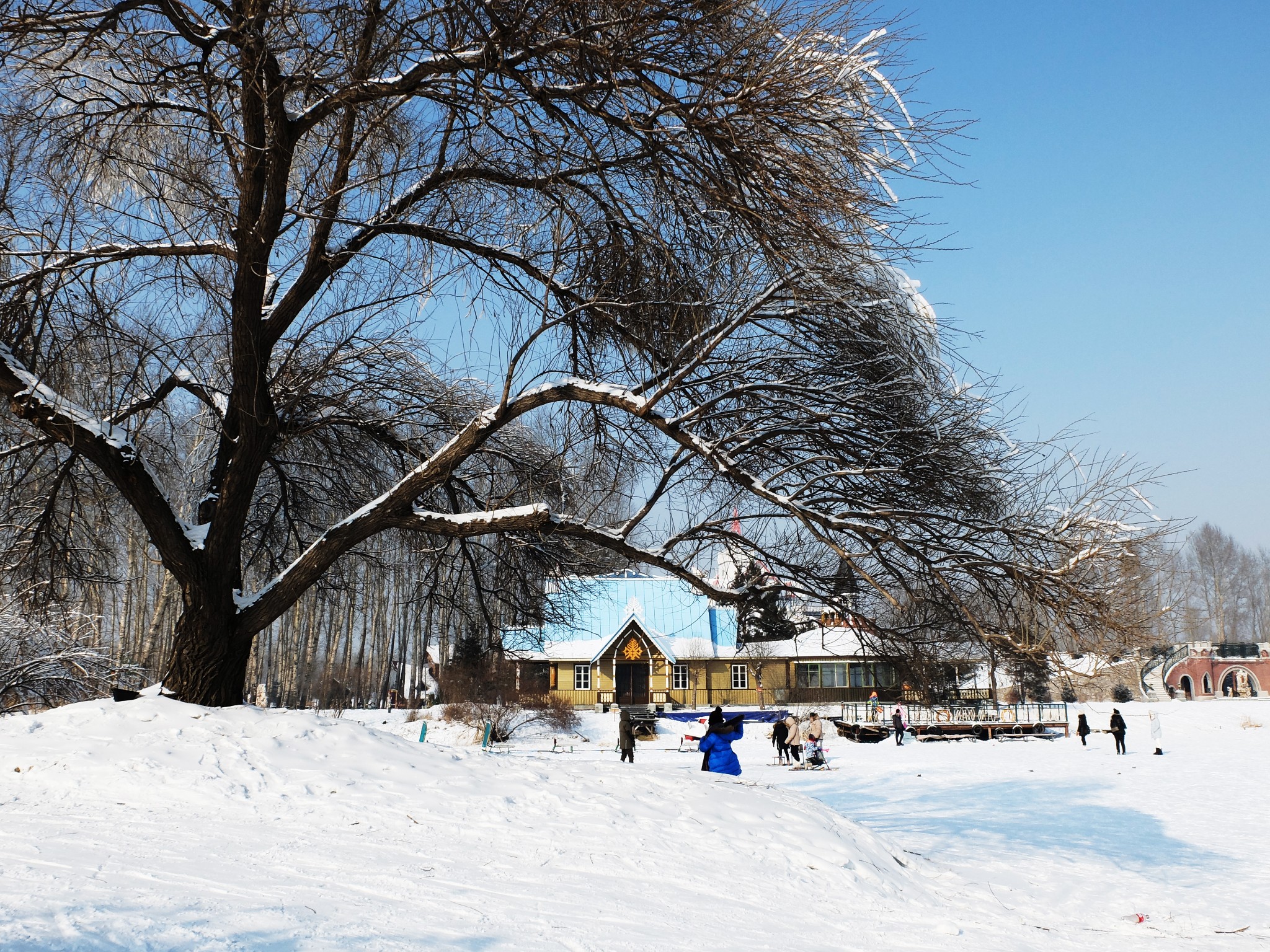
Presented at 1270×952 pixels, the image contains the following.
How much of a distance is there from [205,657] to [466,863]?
13.2 ft

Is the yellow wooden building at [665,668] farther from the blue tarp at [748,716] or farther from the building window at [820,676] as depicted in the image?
the blue tarp at [748,716]

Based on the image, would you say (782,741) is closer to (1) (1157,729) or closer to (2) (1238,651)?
(1) (1157,729)

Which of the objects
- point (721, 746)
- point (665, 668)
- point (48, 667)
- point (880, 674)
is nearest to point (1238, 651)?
point (665, 668)

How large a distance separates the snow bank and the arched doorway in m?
73.6

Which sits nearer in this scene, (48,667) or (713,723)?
(713,723)

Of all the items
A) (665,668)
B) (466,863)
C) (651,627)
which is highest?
(651,627)

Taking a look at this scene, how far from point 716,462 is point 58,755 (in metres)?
5.44

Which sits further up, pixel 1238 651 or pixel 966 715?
pixel 1238 651

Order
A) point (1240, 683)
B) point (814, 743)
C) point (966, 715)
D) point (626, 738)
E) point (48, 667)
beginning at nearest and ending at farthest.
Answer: point (48, 667) → point (626, 738) → point (814, 743) → point (966, 715) → point (1240, 683)

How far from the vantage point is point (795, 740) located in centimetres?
2458

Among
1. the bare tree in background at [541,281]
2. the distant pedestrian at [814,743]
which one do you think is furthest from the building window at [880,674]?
the distant pedestrian at [814,743]

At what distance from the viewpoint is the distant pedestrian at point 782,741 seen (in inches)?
997

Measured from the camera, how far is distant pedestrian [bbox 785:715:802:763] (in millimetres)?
24453

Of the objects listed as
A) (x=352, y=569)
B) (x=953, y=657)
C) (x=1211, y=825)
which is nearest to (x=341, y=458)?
(x=352, y=569)
